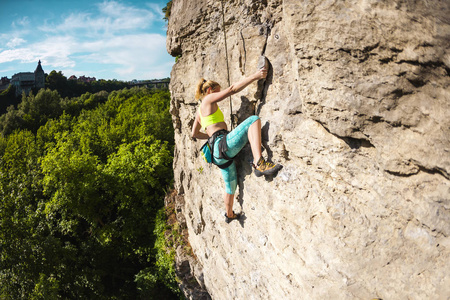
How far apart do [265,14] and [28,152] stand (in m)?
20.5

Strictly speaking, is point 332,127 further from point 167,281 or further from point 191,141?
point 167,281

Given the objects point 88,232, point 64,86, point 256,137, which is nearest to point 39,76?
point 64,86

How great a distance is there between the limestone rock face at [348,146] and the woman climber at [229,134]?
24 cm

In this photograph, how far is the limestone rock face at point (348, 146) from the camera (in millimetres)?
2264

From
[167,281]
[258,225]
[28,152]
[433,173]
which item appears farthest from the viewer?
[28,152]

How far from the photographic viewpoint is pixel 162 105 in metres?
26.9

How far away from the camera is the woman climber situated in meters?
3.54

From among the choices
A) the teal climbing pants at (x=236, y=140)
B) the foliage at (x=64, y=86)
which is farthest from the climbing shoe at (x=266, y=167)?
the foliage at (x=64, y=86)

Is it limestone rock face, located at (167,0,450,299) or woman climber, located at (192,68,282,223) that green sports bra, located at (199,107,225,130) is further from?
limestone rock face, located at (167,0,450,299)

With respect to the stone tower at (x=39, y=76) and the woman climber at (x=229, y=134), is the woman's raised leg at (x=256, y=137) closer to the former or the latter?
the woman climber at (x=229, y=134)

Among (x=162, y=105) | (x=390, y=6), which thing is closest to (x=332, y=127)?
(x=390, y=6)

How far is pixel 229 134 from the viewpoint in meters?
3.75

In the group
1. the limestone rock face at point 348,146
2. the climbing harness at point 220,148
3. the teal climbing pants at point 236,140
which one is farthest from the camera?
the climbing harness at point 220,148

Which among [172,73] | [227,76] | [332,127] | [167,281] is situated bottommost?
[167,281]
